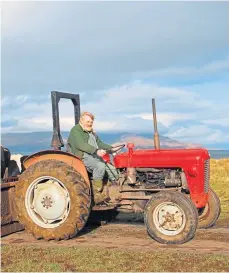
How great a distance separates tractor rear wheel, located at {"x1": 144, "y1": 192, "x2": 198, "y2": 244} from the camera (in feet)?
21.0

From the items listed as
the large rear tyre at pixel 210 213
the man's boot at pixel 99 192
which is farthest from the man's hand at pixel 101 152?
the large rear tyre at pixel 210 213

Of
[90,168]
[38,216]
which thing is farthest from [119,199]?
[38,216]

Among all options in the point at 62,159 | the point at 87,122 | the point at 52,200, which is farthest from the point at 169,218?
the point at 87,122

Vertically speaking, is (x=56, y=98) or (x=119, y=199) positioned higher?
(x=56, y=98)

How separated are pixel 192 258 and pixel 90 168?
2329 mm

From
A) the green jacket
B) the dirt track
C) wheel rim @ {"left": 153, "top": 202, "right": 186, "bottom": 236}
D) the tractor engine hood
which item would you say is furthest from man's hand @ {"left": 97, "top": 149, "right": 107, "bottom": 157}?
the dirt track

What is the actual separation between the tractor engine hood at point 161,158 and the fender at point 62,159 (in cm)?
70

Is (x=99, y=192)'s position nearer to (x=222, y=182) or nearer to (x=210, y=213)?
(x=210, y=213)

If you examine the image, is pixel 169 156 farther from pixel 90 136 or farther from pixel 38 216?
pixel 38 216

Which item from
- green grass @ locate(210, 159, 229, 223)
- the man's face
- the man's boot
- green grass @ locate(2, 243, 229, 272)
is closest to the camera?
green grass @ locate(2, 243, 229, 272)

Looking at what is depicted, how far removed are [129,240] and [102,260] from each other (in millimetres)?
1209

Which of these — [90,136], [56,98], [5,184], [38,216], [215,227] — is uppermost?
[56,98]

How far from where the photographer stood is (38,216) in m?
7.03

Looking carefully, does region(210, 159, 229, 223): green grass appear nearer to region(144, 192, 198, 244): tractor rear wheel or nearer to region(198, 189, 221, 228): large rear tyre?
region(198, 189, 221, 228): large rear tyre
